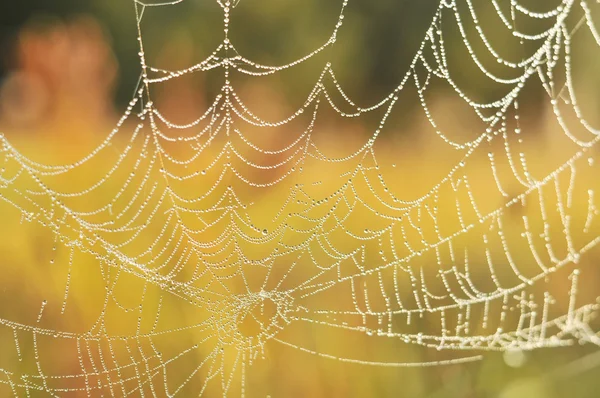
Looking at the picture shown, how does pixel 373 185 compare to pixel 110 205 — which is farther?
pixel 373 185

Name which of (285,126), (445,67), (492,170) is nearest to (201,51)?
(285,126)

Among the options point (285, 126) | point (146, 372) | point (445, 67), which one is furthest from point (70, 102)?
point (445, 67)

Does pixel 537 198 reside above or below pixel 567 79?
below

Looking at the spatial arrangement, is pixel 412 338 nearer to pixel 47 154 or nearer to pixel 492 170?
pixel 492 170

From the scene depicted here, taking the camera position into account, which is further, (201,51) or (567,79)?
(201,51)

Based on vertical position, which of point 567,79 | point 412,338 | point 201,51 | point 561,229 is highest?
point 201,51

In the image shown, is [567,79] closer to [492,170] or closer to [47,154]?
[492,170]
